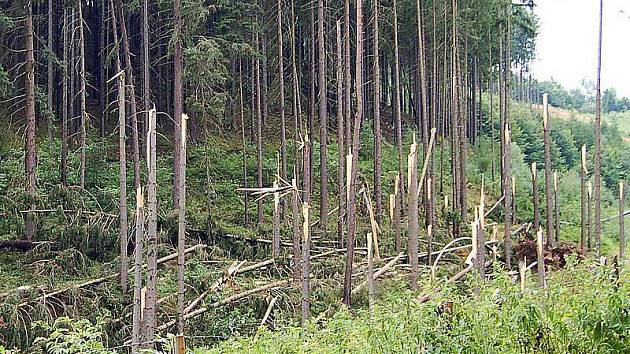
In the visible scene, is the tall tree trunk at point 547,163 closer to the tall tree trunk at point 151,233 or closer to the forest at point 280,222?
the forest at point 280,222

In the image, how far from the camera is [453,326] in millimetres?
5918

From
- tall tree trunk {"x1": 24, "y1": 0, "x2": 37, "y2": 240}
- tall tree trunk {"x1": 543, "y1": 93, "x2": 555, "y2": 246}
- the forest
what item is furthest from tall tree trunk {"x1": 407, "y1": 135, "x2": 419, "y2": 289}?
tall tree trunk {"x1": 24, "y1": 0, "x2": 37, "y2": 240}

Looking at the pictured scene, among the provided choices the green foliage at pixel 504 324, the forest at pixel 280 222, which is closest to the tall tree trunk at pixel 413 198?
the forest at pixel 280 222

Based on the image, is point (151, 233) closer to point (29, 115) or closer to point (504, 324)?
point (504, 324)

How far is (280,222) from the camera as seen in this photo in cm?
1827

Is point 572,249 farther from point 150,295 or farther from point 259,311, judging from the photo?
point 150,295

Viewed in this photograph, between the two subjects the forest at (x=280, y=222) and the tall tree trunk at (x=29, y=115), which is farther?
the tall tree trunk at (x=29, y=115)

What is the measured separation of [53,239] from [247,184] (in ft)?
30.8

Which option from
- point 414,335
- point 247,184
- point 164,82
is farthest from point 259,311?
point 164,82

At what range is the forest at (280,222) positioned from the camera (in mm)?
6453

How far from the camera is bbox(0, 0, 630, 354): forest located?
6453 millimetres

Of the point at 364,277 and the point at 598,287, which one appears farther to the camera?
the point at 364,277

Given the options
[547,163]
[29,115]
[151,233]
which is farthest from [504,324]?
[29,115]

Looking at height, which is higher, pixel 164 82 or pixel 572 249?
pixel 164 82
